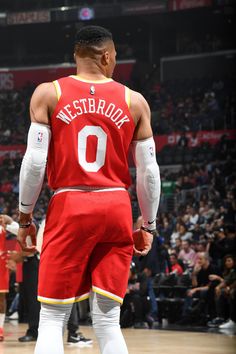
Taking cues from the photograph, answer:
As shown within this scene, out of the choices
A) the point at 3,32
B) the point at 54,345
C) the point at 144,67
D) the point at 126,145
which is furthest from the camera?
the point at 3,32

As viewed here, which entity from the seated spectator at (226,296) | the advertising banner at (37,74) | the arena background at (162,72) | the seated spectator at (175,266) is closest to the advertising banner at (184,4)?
the arena background at (162,72)

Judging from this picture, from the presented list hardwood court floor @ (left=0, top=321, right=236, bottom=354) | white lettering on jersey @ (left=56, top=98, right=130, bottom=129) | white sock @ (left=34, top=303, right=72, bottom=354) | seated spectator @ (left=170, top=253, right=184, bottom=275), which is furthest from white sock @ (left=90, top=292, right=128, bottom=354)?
seated spectator @ (left=170, top=253, right=184, bottom=275)

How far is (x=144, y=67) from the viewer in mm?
31125

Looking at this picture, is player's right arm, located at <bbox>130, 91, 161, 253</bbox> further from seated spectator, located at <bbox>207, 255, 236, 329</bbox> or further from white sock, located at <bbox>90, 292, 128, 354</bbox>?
seated spectator, located at <bbox>207, 255, 236, 329</bbox>

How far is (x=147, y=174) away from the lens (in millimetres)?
3932

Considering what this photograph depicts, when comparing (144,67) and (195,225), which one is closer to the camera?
(195,225)

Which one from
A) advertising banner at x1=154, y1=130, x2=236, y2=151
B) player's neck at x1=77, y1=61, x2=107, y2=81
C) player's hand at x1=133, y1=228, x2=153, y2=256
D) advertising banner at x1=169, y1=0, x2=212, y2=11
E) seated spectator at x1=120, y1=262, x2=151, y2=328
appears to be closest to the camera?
player's neck at x1=77, y1=61, x2=107, y2=81

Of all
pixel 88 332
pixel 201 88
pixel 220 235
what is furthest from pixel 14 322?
pixel 201 88

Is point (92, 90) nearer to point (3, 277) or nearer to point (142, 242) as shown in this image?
point (142, 242)

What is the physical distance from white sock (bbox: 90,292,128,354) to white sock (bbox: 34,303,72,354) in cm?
14

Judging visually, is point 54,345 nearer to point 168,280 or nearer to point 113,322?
point 113,322

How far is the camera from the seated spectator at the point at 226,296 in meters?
11.5

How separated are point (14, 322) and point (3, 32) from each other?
69.7 ft

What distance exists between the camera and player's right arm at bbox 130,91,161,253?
393cm
